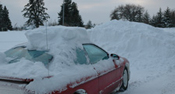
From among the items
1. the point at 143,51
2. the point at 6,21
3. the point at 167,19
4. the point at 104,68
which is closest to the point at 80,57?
the point at 104,68

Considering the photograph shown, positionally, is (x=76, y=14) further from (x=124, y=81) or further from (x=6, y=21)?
(x=124, y=81)

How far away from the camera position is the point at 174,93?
185 inches

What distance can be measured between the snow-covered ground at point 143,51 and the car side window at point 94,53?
1.38 metres

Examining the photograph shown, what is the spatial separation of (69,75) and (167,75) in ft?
17.0

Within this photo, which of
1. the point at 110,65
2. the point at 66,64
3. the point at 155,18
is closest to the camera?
the point at 66,64

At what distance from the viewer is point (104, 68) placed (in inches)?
151

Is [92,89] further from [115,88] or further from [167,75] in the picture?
[167,75]

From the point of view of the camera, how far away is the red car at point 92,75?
7.91 feet

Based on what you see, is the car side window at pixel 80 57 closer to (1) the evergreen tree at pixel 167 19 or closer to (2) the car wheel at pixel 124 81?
(2) the car wheel at pixel 124 81

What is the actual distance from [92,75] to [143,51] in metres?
7.27

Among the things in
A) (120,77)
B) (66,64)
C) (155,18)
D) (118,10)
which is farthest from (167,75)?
(118,10)

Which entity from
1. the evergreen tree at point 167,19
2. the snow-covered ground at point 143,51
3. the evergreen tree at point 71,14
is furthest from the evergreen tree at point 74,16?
the snow-covered ground at point 143,51

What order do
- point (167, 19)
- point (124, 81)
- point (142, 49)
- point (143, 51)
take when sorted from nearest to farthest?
1. point (124, 81)
2. point (143, 51)
3. point (142, 49)
4. point (167, 19)

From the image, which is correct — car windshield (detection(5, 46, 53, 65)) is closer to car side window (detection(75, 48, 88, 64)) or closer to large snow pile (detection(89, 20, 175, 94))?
car side window (detection(75, 48, 88, 64))
